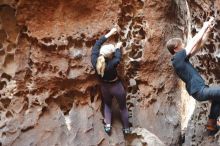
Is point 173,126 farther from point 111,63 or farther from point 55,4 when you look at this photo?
point 55,4

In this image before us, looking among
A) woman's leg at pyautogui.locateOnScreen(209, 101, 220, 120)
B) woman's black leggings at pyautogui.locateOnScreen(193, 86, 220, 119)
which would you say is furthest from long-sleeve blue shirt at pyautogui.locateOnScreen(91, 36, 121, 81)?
woman's leg at pyautogui.locateOnScreen(209, 101, 220, 120)

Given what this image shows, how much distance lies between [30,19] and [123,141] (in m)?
1.77

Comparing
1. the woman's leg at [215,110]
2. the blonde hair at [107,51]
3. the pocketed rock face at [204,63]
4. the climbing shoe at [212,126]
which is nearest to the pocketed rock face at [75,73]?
the pocketed rock face at [204,63]

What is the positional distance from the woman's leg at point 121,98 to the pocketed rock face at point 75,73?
0.13 metres

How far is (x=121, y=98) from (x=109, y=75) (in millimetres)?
315

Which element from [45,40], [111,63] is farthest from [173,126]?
[45,40]

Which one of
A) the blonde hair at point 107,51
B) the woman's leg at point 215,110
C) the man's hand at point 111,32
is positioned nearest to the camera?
the woman's leg at point 215,110

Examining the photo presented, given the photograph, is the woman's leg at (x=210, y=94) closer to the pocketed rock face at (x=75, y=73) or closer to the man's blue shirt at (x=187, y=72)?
the man's blue shirt at (x=187, y=72)

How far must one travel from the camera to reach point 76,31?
4801mm

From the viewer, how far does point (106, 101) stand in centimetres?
466

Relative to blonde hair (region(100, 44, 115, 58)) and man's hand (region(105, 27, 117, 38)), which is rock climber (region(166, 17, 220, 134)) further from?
man's hand (region(105, 27, 117, 38))

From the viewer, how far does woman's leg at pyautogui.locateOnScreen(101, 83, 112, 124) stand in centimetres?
458

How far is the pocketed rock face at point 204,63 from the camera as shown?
4559mm

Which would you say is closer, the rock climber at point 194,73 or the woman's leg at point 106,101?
the rock climber at point 194,73
